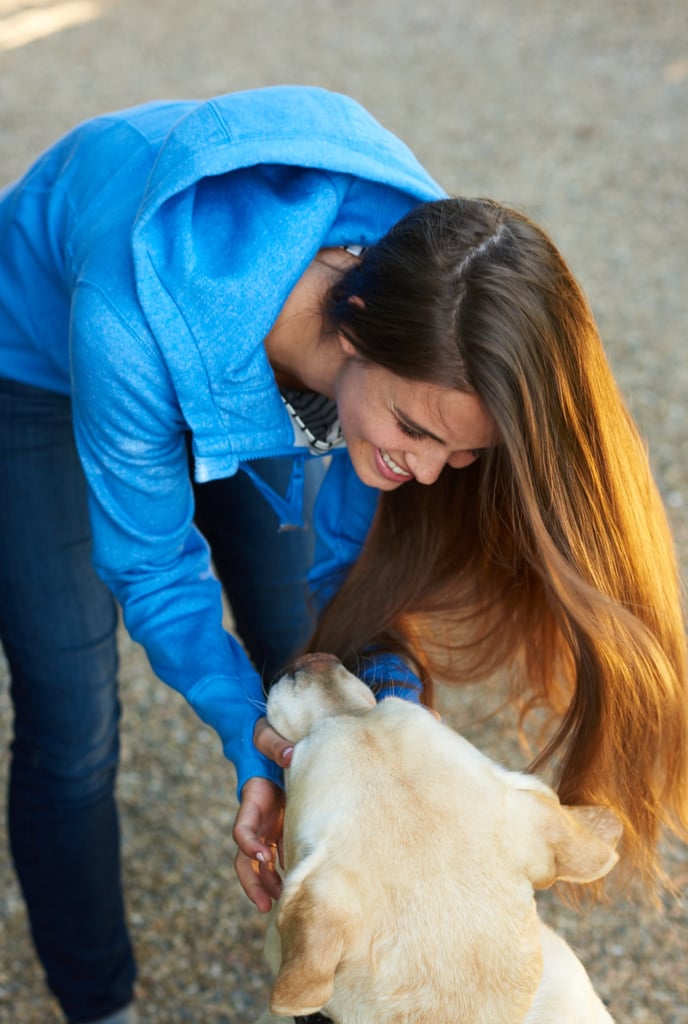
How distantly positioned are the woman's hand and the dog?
0.50 feet

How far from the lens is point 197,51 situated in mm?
9344

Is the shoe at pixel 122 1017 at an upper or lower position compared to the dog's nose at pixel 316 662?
lower

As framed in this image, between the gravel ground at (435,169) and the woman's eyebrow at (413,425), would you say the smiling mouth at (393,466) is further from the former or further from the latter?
the gravel ground at (435,169)

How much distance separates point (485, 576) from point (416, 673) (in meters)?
0.35

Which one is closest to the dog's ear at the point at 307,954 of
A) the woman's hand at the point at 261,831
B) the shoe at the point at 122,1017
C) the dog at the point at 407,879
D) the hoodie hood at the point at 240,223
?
the dog at the point at 407,879

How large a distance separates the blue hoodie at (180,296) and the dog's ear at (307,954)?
43cm

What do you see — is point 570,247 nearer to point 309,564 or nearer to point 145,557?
point 309,564

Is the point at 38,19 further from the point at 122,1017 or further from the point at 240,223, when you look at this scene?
the point at 122,1017

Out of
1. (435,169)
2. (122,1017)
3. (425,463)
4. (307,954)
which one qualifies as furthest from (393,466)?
(435,169)

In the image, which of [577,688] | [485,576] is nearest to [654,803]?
[577,688]

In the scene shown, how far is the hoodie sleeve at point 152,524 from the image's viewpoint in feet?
6.84

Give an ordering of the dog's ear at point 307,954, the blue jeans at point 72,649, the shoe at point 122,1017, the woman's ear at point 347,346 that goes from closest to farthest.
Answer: the dog's ear at point 307,954 < the woman's ear at point 347,346 < the blue jeans at point 72,649 < the shoe at point 122,1017

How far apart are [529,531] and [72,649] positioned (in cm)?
106

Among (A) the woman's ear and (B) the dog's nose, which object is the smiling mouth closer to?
(A) the woman's ear
